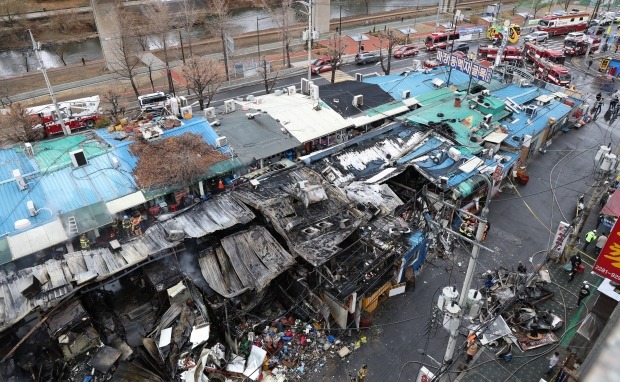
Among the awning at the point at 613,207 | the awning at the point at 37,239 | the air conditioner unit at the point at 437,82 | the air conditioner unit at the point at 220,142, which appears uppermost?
the air conditioner unit at the point at 437,82

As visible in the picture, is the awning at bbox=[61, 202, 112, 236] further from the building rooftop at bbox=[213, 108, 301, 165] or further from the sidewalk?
the sidewalk

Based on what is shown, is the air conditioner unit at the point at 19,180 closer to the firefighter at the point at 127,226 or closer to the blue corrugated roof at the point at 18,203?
the blue corrugated roof at the point at 18,203

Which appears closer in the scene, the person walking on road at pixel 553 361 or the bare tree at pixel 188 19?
the person walking on road at pixel 553 361

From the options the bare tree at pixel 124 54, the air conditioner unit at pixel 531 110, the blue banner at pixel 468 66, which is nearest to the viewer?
the blue banner at pixel 468 66

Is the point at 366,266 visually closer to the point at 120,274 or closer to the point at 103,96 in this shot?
the point at 120,274

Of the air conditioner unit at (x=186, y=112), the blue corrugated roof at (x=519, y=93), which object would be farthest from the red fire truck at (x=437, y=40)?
the air conditioner unit at (x=186, y=112)

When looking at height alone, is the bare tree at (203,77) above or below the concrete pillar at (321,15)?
below
